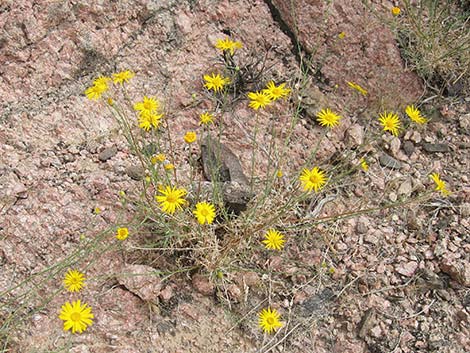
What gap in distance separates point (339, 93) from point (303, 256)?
1156 millimetres

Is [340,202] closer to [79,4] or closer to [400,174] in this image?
[400,174]

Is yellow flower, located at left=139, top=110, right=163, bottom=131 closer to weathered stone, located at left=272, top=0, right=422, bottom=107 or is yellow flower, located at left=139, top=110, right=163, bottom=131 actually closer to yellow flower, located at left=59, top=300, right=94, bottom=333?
yellow flower, located at left=59, top=300, right=94, bottom=333

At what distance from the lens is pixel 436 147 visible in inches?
123

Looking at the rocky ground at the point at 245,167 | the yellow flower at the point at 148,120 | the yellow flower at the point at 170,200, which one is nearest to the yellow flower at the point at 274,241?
the rocky ground at the point at 245,167

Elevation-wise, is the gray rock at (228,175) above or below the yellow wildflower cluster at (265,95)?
below

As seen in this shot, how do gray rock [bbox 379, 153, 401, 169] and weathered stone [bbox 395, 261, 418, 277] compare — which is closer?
weathered stone [bbox 395, 261, 418, 277]

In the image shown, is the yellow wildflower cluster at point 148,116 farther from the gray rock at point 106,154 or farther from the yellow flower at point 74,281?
the yellow flower at point 74,281

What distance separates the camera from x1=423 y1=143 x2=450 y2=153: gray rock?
312 cm

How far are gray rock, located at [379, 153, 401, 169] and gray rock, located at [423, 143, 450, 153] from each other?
8.6 inches

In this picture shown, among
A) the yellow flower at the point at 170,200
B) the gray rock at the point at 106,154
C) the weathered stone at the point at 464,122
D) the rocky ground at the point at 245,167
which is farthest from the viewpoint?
the weathered stone at the point at 464,122

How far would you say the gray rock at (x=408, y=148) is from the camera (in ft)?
10.3

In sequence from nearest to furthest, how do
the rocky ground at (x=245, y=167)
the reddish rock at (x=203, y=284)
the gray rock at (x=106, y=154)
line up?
the rocky ground at (x=245, y=167) < the reddish rock at (x=203, y=284) < the gray rock at (x=106, y=154)

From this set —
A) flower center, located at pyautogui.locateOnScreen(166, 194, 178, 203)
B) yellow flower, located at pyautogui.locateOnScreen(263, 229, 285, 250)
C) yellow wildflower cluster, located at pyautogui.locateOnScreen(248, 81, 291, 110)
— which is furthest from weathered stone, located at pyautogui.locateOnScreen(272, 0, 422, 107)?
flower center, located at pyautogui.locateOnScreen(166, 194, 178, 203)

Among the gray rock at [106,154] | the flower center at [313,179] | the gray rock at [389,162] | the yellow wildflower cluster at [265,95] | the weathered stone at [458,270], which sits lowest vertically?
A: the weathered stone at [458,270]
